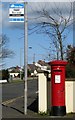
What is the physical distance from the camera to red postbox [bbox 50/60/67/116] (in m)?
14.6

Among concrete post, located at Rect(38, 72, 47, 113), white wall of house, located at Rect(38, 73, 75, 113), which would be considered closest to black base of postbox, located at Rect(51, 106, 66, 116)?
white wall of house, located at Rect(38, 73, 75, 113)

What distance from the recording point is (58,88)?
576 inches

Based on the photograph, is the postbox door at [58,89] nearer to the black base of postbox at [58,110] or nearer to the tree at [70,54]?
the black base of postbox at [58,110]

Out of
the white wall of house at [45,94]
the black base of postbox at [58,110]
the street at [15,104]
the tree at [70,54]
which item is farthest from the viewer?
the tree at [70,54]

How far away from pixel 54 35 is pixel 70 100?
5.82 m

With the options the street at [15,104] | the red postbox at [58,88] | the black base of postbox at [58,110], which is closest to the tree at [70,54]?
the street at [15,104]

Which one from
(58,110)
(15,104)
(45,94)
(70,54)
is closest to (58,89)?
(58,110)

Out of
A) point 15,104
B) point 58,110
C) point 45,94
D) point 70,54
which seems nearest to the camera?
point 58,110

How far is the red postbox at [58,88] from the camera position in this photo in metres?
14.6

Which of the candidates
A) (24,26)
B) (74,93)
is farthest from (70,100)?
(24,26)

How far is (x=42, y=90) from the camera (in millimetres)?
15664

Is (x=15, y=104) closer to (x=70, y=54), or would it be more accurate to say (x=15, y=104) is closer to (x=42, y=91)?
(x=42, y=91)

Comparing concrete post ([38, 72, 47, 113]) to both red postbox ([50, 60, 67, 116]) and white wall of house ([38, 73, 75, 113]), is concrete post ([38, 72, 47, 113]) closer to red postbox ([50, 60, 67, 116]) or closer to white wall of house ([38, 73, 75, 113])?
white wall of house ([38, 73, 75, 113])

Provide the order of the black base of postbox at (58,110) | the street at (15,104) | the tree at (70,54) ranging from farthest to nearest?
the tree at (70,54), the street at (15,104), the black base of postbox at (58,110)
